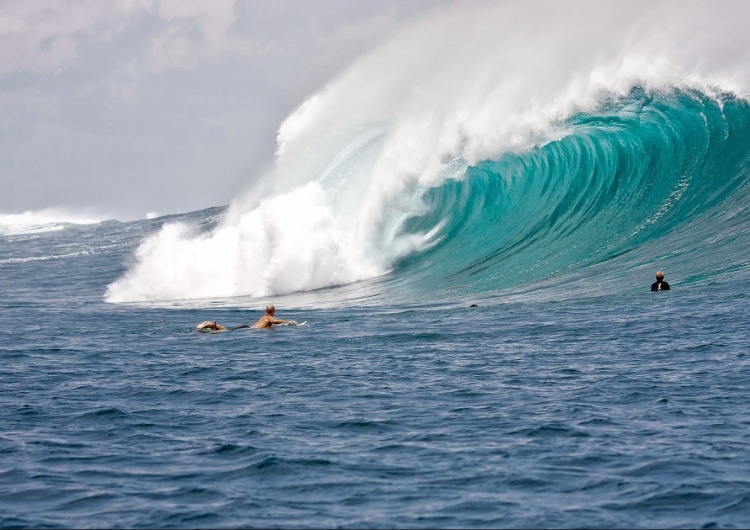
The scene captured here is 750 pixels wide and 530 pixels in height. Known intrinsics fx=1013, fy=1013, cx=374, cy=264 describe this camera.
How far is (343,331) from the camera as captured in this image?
16.8 metres

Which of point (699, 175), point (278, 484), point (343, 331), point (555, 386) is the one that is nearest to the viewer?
point (278, 484)

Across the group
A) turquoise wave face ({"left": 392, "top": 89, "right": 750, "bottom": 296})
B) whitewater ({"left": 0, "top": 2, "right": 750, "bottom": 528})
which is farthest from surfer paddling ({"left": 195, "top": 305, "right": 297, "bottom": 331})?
turquoise wave face ({"left": 392, "top": 89, "right": 750, "bottom": 296})

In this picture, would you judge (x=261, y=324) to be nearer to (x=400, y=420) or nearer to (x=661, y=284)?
(x=661, y=284)

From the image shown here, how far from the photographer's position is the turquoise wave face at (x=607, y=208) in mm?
21297

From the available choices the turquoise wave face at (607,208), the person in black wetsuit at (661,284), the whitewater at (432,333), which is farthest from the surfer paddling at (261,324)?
the person in black wetsuit at (661,284)

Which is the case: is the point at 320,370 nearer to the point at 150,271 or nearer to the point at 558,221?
the point at 558,221

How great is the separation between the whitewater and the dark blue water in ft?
0.13

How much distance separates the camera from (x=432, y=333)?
15.8 metres

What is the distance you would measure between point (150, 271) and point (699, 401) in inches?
795

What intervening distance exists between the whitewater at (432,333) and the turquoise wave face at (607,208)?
0.28 ft

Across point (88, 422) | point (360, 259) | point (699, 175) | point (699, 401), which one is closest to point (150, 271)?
point (360, 259)

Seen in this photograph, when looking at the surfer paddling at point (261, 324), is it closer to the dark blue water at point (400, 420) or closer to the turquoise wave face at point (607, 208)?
the dark blue water at point (400, 420)

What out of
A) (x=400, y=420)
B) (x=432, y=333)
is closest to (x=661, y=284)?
(x=432, y=333)

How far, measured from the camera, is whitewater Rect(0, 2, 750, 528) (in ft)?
25.7
